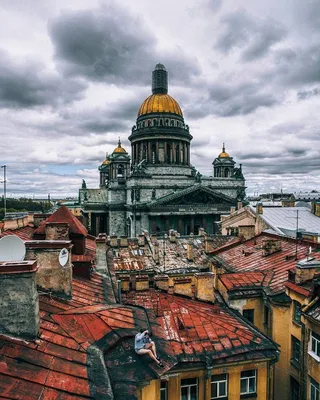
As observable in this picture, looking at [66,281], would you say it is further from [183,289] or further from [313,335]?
[313,335]

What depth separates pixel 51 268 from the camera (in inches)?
363

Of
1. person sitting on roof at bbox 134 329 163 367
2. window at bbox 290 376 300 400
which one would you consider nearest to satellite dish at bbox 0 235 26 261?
person sitting on roof at bbox 134 329 163 367

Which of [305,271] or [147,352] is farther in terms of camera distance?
[305,271]

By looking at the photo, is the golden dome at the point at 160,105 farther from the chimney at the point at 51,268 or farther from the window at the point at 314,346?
the chimney at the point at 51,268

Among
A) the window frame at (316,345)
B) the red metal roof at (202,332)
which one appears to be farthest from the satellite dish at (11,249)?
the window frame at (316,345)

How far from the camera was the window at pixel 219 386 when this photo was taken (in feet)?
35.1

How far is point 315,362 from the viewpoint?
38.2 ft

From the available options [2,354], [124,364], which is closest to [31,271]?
[2,354]

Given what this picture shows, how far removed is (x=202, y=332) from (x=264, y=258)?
894 centimetres

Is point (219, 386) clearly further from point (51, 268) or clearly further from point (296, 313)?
point (51, 268)

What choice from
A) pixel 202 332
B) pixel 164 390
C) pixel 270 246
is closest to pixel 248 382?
pixel 202 332

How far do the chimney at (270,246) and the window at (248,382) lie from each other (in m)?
8.85

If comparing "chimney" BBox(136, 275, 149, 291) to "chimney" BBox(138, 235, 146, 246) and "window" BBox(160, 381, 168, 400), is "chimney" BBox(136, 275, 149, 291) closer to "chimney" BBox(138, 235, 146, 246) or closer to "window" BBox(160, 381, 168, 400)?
"window" BBox(160, 381, 168, 400)

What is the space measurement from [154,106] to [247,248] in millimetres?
53872
